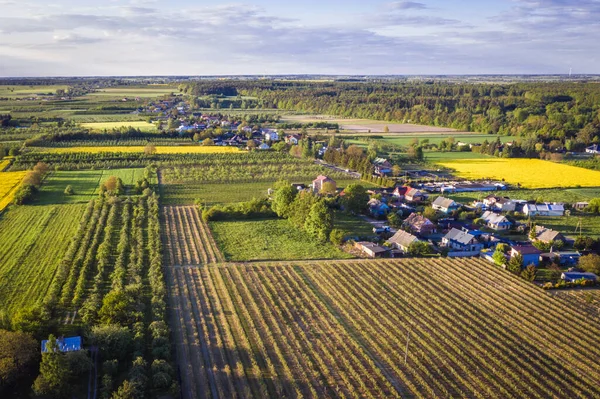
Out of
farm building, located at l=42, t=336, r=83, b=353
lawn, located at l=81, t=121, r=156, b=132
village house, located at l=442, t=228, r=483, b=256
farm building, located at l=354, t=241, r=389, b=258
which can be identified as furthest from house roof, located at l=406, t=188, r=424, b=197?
lawn, located at l=81, t=121, r=156, b=132

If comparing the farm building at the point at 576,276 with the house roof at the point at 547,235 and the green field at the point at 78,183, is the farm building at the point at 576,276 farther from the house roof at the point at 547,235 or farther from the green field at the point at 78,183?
the green field at the point at 78,183

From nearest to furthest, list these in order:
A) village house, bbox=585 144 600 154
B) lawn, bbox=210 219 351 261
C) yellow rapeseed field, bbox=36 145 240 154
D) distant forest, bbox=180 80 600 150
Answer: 1. lawn, bbox=210 219 351 261
2. yellow rapeseed field, bbox=36 145 240 154
3. village house, bbox=585 144 600 154
4. distant forest, bbox=180 80 600 150

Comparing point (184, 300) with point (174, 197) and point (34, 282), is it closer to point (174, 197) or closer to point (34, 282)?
point (34, 282)

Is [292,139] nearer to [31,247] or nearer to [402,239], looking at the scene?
[402,239]

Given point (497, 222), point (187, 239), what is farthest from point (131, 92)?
point (497, 222)

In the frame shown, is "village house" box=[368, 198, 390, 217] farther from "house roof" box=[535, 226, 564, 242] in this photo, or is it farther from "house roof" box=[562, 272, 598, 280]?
"house roof" box=[562, 272, 598, 280]
